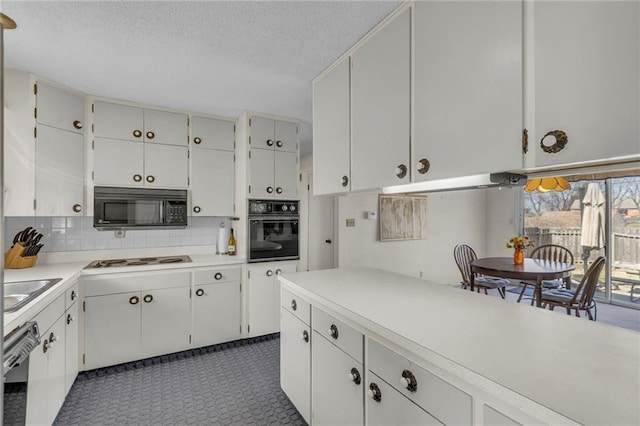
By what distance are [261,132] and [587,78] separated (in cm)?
281

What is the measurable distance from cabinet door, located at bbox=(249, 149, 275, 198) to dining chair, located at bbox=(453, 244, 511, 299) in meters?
2.85

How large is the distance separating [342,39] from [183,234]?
264 cm

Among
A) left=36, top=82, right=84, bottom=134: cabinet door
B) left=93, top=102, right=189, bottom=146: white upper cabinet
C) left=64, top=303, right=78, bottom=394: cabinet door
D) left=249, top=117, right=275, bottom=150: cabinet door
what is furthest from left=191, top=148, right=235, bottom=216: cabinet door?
left=64, top=303, right=78, bottom=394: cabinet door

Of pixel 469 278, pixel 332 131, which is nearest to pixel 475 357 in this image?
pixel 332 131

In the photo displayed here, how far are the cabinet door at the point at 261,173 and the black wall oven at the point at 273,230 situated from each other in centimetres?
10

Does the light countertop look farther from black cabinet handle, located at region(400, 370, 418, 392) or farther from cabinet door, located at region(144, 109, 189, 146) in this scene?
black cabinet handle, located at region(400, 370, 418, 392)

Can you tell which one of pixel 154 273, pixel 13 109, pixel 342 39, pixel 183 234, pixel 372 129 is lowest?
pixel 154 273

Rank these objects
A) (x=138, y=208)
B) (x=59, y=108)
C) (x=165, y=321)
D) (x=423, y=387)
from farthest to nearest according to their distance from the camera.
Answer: (x=138, y=208), (x=165, y=321), (x=59, y=108), (x=423, y=387)

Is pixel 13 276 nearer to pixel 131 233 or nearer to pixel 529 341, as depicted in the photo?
pixel 131 233

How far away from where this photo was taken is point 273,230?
3.34 meters

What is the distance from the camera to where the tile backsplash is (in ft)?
9.12

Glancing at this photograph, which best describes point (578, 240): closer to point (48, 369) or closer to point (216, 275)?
point (216, 275)

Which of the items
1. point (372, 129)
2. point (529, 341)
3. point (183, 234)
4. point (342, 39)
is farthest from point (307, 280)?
point (183, 234)

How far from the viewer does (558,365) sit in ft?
2.83
